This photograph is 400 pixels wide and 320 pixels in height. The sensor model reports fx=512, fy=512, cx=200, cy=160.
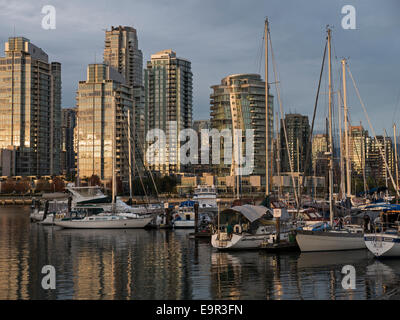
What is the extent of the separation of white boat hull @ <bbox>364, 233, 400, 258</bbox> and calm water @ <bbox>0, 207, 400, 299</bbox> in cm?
105

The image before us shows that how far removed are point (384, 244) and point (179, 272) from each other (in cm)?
1431

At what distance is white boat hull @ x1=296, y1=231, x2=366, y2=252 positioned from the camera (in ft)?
125

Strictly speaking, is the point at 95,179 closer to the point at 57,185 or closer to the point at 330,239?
the point at 57,185

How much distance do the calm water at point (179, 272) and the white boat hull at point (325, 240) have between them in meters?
0.88

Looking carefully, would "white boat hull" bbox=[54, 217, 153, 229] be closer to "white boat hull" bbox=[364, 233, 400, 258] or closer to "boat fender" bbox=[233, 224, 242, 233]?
"boat fender" bbox=[233, 224, 242, 233]

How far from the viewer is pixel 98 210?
242ft

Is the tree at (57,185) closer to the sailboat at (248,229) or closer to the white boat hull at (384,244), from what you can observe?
the sailboat at (248,229)

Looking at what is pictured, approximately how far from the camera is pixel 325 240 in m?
38.2

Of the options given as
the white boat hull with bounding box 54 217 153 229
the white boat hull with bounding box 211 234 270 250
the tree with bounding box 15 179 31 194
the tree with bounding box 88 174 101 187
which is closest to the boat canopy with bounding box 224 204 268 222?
the white boat hull with bounding box 211 234 270 250

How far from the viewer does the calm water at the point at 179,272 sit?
24.7 metres
